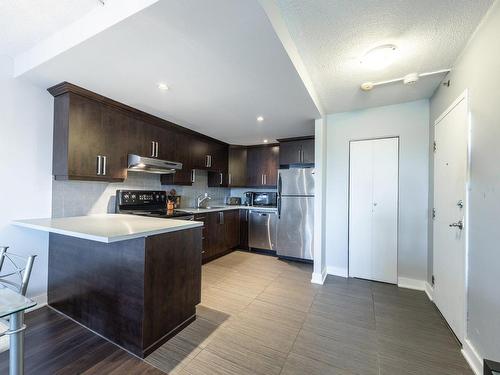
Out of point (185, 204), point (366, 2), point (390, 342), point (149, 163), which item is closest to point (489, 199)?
point (390, 342)

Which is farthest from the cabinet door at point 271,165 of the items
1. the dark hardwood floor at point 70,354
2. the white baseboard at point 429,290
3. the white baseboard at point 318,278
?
the dark hardwood floor at point 70,354

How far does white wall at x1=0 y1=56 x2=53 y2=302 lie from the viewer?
2.09m

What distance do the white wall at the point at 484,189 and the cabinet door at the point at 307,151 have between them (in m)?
2.37

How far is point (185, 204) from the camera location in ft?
14.0

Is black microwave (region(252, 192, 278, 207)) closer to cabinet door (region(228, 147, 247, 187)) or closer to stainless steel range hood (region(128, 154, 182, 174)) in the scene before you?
cabinet door (region(228, 147, 247, 187))

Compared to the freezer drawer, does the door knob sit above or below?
above

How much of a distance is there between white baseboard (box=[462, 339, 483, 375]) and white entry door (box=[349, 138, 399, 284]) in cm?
132

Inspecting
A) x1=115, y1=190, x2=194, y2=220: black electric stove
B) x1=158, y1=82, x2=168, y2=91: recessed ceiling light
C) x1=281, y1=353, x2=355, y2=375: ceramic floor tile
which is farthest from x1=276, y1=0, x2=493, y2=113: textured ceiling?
x1=115, y1=190, x2=194, y2=220: black electric stove

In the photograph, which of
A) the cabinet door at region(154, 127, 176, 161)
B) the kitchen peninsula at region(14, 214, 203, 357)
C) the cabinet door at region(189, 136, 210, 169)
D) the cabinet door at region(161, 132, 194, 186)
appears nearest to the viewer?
the kitchen peninsula at region(14, 214, 203, 357)

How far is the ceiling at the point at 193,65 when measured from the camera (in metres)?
1.32

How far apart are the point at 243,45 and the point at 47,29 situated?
1.57 metres

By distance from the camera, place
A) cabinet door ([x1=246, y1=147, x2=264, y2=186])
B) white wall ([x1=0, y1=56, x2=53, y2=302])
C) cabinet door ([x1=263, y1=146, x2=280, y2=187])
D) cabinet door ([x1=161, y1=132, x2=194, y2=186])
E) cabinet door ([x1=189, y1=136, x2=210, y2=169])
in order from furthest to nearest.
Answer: cabinet door ([x1=246, y1=147, x2=264, y2=186]) < cabinet door ([x1=263, y1=146, x2=280, y2=187]) < cabinet door ([x1=189, y1=136, x2=210, y2=169]) < cabinet door ([x1=161, y1=132, x2=194, y2=186]) < white wall ([x1=0, y1=56, x2=53, y2=302])

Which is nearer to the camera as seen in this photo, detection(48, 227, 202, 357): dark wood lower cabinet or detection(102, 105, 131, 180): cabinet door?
detection(48, 227, 202, 357): dark wood lower cabinet

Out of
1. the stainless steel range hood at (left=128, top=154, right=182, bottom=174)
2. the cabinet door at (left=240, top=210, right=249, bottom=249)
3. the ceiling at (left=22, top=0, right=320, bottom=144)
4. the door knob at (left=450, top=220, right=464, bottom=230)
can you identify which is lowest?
the cabinet door at (left=240, top=210, right=249, bottom=249)
